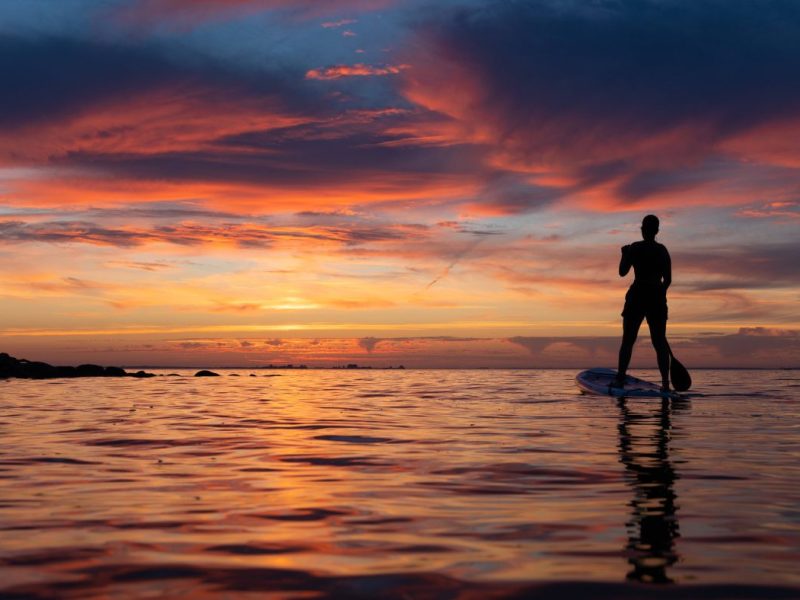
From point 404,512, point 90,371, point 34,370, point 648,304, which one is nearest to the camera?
point 404,512

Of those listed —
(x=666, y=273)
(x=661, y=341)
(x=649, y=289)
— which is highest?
(x=666, y=273)

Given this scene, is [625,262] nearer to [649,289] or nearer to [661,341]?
[649,289]

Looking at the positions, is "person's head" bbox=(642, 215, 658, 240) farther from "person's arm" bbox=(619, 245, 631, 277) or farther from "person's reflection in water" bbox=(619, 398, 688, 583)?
"person's reflection in water" bbox=(619, 398, 688, 583)

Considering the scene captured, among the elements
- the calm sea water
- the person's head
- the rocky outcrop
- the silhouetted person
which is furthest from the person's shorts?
the rocky outcrop

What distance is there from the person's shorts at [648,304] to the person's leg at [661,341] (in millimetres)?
65

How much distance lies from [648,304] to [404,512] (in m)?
12.6

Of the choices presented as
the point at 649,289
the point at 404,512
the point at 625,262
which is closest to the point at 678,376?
the point at 649,289

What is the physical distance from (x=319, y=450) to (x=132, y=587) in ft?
16.6

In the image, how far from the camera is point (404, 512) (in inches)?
202

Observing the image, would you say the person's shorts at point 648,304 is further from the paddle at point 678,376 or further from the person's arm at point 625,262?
the paddle at point 678,376

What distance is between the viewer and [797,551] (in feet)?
13.2

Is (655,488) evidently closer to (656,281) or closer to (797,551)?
(797,551)

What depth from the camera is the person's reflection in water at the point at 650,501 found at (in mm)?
3803

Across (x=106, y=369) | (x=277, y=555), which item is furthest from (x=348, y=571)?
(x=106, y=369)
